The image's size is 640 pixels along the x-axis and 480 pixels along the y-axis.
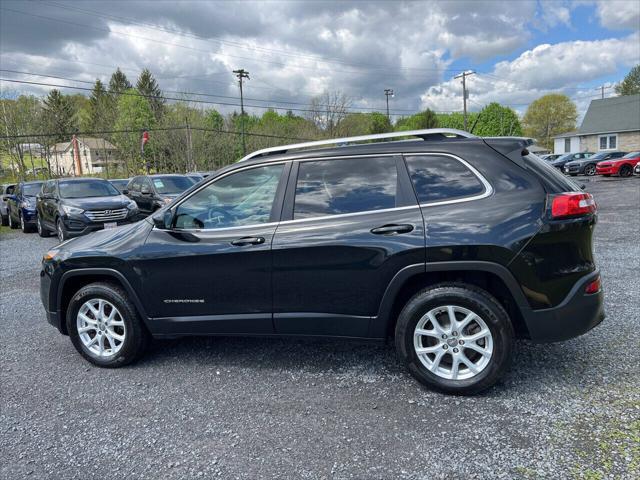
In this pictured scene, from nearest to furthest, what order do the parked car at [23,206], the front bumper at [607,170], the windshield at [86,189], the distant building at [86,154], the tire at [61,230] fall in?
the tire at [61,230]
the windshield at [86,189]
the parked car at [23,206]
the front bumper at [607,170]
the distant building at [86,154]

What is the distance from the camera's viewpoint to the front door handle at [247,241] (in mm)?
3445

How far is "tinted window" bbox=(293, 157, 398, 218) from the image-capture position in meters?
3.35

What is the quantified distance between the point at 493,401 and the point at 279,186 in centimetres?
221

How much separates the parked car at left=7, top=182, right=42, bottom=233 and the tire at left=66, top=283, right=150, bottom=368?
1234cm

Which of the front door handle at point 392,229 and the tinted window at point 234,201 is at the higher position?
the tinted window at point 234,201

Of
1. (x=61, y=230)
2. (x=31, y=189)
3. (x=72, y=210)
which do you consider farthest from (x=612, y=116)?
(x=61, y=230)

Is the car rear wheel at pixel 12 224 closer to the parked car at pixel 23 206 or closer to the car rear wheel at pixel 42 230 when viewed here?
the parked car at pixel 23 206

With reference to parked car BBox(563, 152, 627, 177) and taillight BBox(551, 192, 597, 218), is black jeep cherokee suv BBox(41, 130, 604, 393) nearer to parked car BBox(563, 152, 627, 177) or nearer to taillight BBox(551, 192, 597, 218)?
taillight BBox(551, 192, 597, 218)

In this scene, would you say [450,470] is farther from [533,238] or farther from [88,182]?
[88,182]

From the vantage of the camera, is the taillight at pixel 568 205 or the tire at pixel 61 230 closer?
the taillight at pixel 568 205

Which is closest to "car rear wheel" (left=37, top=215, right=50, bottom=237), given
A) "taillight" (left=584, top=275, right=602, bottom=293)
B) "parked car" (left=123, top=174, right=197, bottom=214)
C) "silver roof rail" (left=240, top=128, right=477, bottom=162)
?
"parked car" (left=123, top=174, right=197, bottom=214)

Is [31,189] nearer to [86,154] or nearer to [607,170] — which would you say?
[607,170]

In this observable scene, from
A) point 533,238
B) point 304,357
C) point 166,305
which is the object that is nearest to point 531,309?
point 533,238

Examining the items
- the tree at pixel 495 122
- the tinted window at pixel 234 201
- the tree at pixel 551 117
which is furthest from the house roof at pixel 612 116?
the tinted window at pixel 234 201
